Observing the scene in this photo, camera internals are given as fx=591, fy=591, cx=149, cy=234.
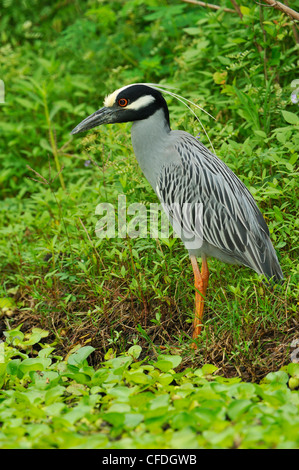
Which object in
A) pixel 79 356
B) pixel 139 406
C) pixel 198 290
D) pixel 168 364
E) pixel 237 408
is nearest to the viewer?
pixel 237 408

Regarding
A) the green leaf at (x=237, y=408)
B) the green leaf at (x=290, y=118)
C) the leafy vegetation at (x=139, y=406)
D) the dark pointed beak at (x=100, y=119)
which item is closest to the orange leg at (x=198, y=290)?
the leafy vegetation at (x=139, y=406)

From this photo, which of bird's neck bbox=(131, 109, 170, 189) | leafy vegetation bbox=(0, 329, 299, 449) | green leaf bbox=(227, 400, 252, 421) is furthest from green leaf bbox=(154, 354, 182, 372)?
bird's neck bbox=(131, 109, 170, 189)

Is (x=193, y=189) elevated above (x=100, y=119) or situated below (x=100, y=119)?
below

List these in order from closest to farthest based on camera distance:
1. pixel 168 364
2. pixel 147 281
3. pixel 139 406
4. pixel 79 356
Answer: pixel 139 406
pixel 168 364
pixel 79 356
pixel 147 281

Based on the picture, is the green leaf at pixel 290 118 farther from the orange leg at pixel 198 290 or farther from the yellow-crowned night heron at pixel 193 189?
the orange leg at pixel 198 290

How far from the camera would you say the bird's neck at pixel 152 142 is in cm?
395

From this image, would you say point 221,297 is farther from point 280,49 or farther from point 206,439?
point 280,49

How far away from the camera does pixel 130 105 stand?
13.0 feet

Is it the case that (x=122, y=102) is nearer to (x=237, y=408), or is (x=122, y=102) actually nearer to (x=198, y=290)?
(x=198, y=290)

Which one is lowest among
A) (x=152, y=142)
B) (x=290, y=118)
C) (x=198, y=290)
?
(x=198, y=290)

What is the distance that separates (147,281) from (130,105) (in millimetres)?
1192

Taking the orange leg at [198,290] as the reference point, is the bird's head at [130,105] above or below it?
above

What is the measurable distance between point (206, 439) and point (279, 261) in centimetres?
167

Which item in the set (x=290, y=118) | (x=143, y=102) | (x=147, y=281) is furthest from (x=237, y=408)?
(x=290, y=118)
